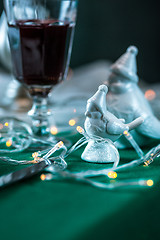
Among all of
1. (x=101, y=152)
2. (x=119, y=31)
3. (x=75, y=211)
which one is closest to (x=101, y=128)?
(x=101, y=152)

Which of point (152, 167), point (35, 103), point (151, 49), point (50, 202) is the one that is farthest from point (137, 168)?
point (151, 49)

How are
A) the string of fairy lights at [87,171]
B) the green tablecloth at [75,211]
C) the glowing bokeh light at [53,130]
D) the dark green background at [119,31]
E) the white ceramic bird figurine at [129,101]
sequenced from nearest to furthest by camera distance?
the green tablecloth at [75,211], the string of fairy lights at [87,171], the white ceramic bird figurine at [129,101], the glowing bokeh light at [53,130], the dark green background at [119,31]

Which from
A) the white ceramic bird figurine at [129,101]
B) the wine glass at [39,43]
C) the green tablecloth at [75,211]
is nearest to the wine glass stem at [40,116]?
the wine glass at [39,43]

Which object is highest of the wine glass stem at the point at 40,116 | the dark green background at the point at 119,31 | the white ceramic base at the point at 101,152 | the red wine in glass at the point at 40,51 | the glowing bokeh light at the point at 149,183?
the red wine in glass at the point at 40,51

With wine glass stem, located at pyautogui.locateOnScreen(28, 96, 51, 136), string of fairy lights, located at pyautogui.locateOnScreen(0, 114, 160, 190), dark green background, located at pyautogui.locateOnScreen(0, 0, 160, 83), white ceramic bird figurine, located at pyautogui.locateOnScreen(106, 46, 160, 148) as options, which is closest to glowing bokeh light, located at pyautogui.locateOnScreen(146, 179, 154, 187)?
string of fairy lights, located at pyautogui.locateOnScreen(0, 114, 160, 190)

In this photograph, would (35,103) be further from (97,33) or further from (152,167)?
(97,33)

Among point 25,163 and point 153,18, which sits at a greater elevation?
point 25,163

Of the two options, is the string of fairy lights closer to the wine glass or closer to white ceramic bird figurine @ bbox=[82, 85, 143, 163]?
white ceramic bird figurine @ bbox=[82, 85, 143, 163]

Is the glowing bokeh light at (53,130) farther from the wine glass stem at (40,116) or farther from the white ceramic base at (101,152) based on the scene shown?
the white ceramic base at (101,152)
